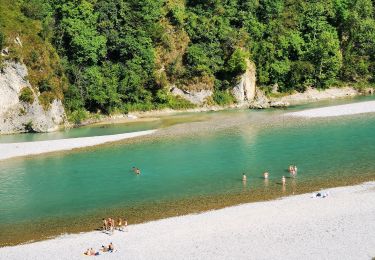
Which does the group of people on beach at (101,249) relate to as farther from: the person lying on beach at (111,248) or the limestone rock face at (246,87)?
the limestone rock face at (246,87)

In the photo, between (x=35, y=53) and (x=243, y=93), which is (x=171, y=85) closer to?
(x=243, y=93)

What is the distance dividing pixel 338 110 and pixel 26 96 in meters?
47.5

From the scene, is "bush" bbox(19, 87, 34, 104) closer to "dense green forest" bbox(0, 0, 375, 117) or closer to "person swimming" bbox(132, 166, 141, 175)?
"dense green forest" bbox(0, 0, 375, 117)

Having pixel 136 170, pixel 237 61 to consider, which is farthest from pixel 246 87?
pixel 136 170

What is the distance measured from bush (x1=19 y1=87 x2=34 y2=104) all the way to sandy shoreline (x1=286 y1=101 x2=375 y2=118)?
39.2 meters

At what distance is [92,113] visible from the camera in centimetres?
8038

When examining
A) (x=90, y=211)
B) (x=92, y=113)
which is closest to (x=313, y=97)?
(x=92, y=113)

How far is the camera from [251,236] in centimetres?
2886

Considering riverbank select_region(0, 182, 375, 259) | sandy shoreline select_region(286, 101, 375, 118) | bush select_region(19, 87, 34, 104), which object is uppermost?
bush select_region(19, 87, 34, 104)

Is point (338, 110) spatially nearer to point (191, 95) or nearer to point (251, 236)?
point (191, 95)

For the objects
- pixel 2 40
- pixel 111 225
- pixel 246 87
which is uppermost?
pixel 2 40

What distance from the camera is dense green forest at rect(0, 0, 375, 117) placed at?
79.7 meters

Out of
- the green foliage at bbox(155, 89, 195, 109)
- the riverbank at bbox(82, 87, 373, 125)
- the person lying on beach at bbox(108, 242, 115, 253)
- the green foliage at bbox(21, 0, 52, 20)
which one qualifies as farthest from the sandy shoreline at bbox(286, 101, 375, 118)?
the person lying on beach at bbox(108, 242, 115, 253)

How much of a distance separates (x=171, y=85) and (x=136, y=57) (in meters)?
8.73
